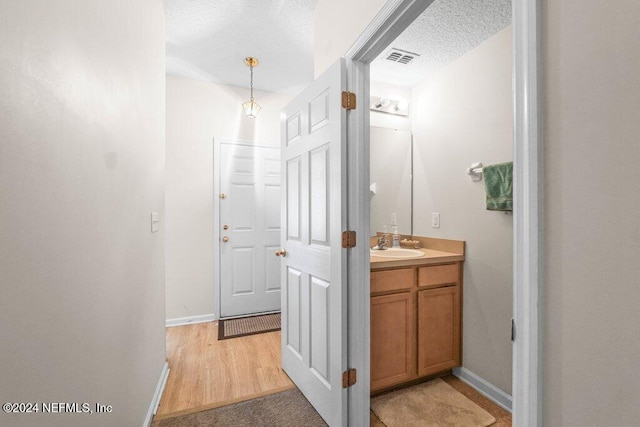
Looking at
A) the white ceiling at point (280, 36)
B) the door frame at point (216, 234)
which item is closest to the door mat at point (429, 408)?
the door frame at point (216, 234)

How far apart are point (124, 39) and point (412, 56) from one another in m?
2.01

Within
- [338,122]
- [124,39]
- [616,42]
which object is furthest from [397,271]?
[124,39]

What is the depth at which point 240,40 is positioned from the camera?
8.30ft

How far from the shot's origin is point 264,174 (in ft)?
11.9

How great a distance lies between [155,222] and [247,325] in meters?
1.81

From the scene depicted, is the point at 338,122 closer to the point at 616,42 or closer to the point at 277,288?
the point at 616,42

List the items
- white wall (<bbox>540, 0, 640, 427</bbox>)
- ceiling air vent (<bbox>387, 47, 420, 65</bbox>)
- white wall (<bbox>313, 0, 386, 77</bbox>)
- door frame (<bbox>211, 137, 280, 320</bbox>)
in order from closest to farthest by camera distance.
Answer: white wall (<bbox>540, 0, 640, 427</bbox>) < white wall (<bbox>313, 0, 386, 77</bbox>) < ceiling air vent (<bbox>387, 47, 420, 65</bbox>) < door frame (<bbox>211, 137, 280, 320</bbox>)

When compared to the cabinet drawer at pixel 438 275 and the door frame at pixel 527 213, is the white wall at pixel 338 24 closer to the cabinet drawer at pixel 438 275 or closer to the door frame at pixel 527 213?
the door frame at pixel 527 213

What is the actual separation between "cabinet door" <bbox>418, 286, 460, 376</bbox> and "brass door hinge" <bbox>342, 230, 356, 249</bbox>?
2.65 feet

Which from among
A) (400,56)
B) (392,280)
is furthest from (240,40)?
(392,280)

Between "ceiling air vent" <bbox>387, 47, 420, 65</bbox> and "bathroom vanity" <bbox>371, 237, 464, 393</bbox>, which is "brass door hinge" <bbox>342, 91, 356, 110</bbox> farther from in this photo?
"ceiling air vent" <bbox>387, 47, 420, 65</bbox>

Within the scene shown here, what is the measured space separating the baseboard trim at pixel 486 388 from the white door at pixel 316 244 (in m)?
1.13

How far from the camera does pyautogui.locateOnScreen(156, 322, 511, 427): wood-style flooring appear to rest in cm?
187

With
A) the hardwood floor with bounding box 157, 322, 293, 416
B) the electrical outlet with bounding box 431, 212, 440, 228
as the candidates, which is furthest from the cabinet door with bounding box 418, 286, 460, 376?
the hardwood floor with bounding box 157, 322, 293, 416
